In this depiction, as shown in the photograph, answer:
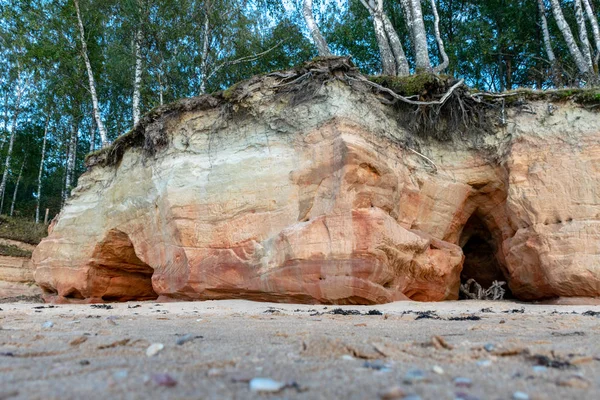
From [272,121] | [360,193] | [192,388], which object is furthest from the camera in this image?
[272,121]

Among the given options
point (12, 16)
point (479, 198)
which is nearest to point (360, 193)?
point (479, 198)

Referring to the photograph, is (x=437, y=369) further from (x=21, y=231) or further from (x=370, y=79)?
(x=21, y=231)

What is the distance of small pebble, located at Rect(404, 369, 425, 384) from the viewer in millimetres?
1528

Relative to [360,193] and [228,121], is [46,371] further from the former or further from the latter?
[228,121]

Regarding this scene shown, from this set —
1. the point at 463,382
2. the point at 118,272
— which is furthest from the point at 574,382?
the point at 118,272

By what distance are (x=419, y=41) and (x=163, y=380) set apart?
9.53m

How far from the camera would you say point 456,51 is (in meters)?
16.2

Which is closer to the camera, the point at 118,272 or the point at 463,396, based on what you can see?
the point at 463,396

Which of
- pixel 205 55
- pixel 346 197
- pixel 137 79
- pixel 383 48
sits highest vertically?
pixel 205 55

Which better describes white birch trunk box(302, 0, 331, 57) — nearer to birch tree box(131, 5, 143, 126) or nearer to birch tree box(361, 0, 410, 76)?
birch tree box(361, 0, 410, 76)

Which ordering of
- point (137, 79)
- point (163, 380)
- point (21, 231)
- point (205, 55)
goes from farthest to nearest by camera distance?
point (21, 231), point (205, 55), point (137, 79), point (163, 380)

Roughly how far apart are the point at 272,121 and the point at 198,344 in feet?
18.9

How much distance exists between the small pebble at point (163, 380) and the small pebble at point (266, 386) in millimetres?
283

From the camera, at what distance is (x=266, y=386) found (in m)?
1.41
